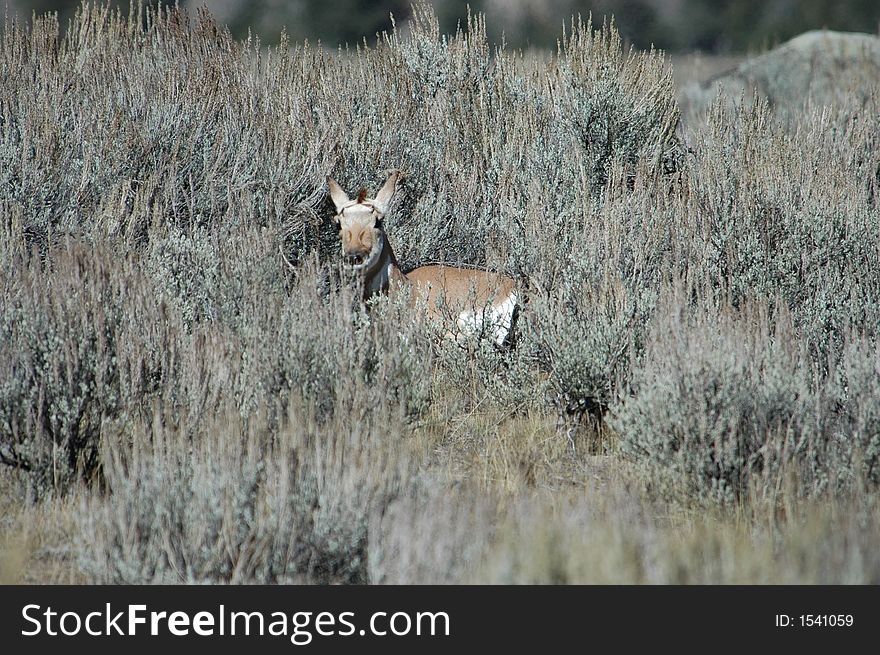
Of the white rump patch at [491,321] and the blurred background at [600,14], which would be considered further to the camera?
the blurred background at [600,14]

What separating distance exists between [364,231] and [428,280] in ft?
1.83

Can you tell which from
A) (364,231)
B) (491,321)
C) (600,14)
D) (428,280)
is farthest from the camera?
(600,14)

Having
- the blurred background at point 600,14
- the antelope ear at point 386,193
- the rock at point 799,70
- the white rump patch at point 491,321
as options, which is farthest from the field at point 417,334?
the blurred background at point 600,14

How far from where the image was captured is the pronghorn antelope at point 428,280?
231 inches

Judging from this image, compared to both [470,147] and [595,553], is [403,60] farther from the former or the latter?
[595,553]

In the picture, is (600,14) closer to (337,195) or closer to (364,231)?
(337,195)

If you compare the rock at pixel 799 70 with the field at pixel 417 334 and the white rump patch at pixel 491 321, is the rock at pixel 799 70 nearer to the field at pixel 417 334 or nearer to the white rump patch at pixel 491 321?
the field at pixel 417 334

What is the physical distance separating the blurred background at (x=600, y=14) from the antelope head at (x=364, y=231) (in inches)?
967

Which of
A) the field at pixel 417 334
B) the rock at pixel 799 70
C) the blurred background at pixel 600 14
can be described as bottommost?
the field at pixel 417 334

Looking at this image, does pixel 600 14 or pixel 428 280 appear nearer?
pixel 428 280

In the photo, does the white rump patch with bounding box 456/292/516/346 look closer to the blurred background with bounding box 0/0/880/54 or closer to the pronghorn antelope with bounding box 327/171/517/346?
the pronghorn antelope with bounding box 327/171/517/346

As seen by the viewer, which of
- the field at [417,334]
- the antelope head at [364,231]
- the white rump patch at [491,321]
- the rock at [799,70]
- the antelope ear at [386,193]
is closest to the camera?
the field at [417,334]

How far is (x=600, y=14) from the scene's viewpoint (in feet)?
104

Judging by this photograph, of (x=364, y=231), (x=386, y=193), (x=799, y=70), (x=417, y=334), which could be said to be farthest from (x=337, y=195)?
(x=799, y=70)
